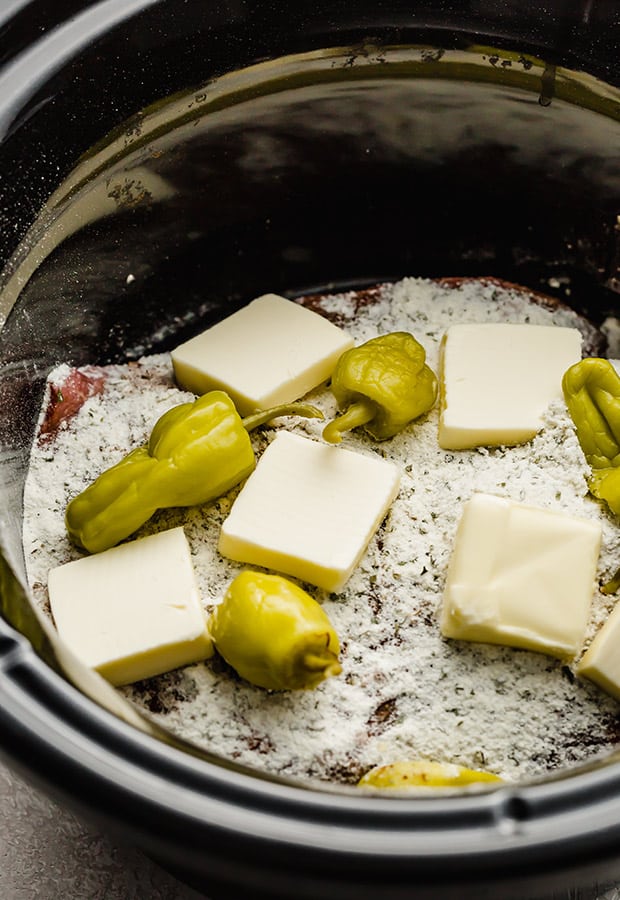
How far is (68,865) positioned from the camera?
155 centimetres

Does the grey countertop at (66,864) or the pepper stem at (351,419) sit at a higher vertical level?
the pepper stem at (351,419)

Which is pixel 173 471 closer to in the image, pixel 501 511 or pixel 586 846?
pixel 501 511

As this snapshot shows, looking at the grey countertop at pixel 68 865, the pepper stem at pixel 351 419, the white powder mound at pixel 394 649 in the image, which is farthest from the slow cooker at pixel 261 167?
the pepper stem at pixel 351 419

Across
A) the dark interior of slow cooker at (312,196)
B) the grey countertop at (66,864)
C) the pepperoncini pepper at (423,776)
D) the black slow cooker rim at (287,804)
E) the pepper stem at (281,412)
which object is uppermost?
the dark interior of slow cooker at (312,196)

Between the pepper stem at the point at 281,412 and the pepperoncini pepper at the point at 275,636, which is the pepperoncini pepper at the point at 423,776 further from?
the pepper stem at the point at 281,412

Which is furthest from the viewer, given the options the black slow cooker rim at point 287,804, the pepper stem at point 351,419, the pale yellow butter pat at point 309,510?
the pepper stem at point 351,419

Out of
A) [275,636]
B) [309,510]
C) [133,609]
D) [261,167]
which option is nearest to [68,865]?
[133,609]

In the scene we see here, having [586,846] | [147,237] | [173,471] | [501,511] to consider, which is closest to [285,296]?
[147,237]

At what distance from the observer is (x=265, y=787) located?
3.37 ft

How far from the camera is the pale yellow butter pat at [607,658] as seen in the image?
1.41m

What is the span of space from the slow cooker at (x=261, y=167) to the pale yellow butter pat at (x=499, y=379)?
0.24 meters

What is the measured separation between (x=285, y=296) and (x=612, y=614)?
3.11 ft

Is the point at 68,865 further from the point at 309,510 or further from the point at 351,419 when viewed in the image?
the point at 351,419

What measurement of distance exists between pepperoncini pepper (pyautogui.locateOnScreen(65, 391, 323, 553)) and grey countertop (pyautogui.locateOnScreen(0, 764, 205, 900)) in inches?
16.1
